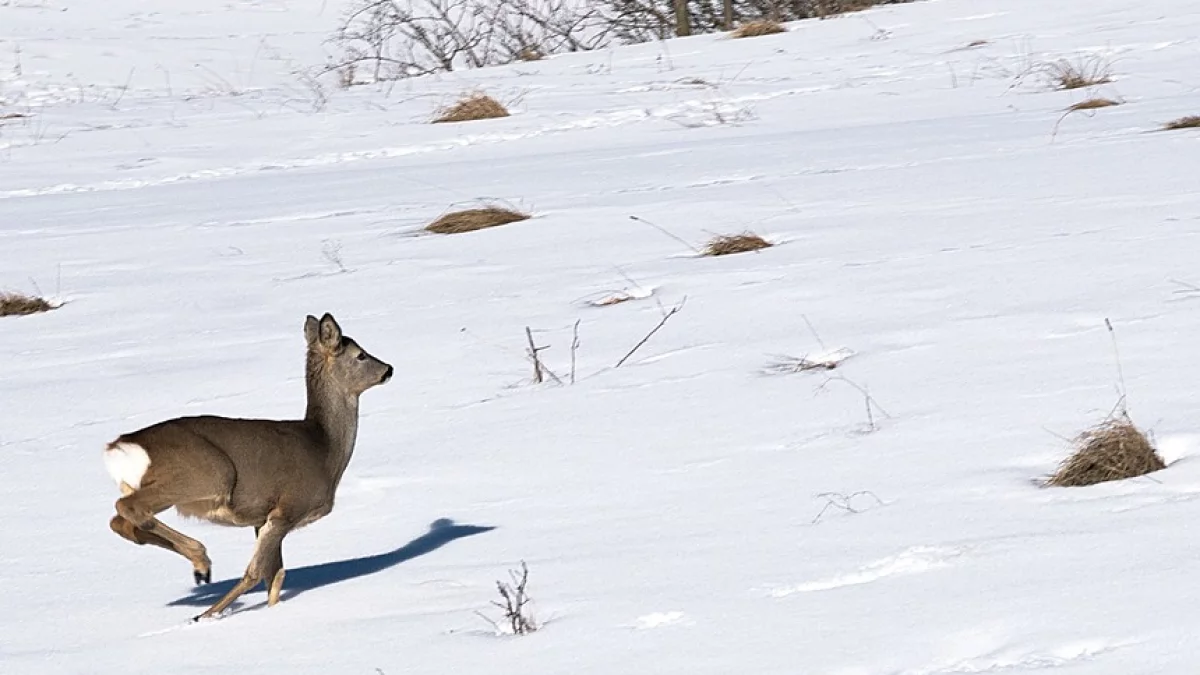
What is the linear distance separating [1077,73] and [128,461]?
35.8 ft

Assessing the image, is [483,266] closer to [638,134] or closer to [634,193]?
[634,193]

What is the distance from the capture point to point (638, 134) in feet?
Answer: 45.1

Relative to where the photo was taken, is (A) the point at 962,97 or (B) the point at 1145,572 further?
(A) the point at 962,97

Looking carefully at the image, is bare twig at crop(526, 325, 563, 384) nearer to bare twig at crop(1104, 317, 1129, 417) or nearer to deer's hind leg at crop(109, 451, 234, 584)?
bare twig at crop(1104, 317, 1129, 417)

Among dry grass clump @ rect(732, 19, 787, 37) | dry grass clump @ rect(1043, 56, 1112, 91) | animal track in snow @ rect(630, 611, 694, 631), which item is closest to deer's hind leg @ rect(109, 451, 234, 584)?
animal track in snow @ rect(630, 611, 694, 631)

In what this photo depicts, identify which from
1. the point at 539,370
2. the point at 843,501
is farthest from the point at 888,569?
the point at 539,370

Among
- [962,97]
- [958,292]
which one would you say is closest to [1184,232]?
[958,292]

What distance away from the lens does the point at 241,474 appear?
15.1 ft

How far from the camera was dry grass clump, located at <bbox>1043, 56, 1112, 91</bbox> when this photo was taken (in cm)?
1340

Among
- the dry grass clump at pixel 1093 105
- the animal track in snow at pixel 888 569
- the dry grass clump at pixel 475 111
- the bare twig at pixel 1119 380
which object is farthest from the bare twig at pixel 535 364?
the dry grass clump at pixel 475 111

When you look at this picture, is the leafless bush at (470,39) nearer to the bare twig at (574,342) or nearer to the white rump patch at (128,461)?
the bare twig at (574,342)

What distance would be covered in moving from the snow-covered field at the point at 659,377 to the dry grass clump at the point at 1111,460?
0.47ft

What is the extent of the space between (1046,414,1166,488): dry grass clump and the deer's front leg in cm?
197

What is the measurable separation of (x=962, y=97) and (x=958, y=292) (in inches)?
272
